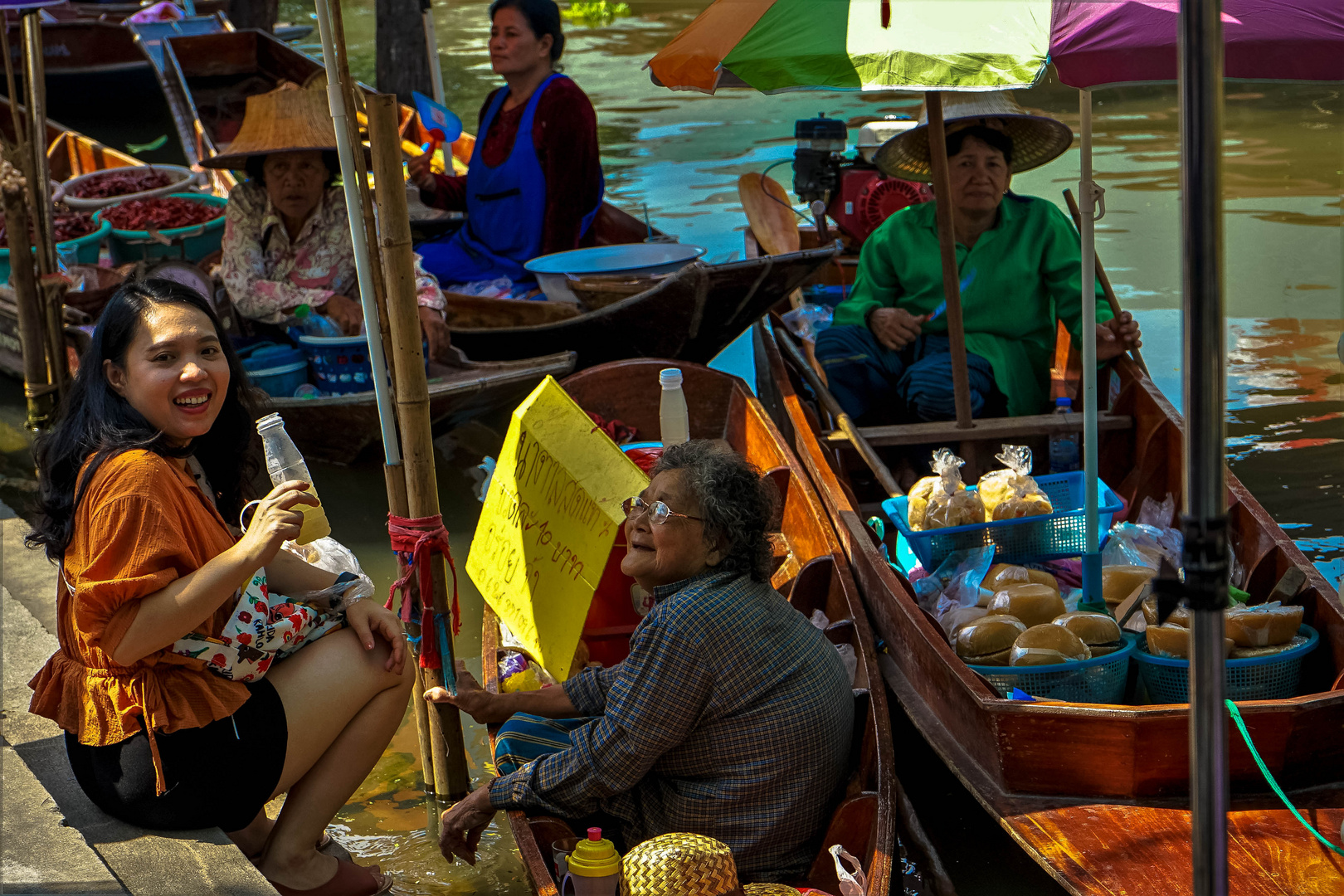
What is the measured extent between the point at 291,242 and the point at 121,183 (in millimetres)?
3185

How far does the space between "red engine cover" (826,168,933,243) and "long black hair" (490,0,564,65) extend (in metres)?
1.44

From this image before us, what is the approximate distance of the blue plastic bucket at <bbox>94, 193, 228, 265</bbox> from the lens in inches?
247

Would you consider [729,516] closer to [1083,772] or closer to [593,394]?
[1083,772]

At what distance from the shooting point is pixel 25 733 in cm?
274

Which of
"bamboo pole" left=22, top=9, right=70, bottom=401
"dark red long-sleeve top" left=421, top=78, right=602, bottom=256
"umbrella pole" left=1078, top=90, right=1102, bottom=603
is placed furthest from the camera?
"dark red long-sleeve top" left=421, top=78, right=602, bottom=256

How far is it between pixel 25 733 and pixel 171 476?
0.94 metres

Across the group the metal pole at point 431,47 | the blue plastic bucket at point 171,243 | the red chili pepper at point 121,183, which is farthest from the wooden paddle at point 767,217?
A: the red chili pepper at point 121,183

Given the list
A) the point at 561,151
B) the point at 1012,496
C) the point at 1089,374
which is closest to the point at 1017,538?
the point at 1012,496

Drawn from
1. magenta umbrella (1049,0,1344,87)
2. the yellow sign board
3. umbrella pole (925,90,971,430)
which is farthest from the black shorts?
umbrella pole (925,90,971,430)

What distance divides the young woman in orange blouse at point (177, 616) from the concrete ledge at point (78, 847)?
52 mm

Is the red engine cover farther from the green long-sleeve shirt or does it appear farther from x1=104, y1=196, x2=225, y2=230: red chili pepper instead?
x1=104, y1=196, x2=225, y2=230: red chili pepper

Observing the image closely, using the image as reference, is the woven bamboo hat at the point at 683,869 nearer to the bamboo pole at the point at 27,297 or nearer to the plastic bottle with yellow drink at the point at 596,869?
the plastic bottle with yellow drink at the point at 596,869

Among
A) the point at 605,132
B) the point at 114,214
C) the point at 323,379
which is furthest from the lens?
the point at 605,132

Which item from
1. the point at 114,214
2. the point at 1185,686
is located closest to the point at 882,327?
the point at 1185,686
